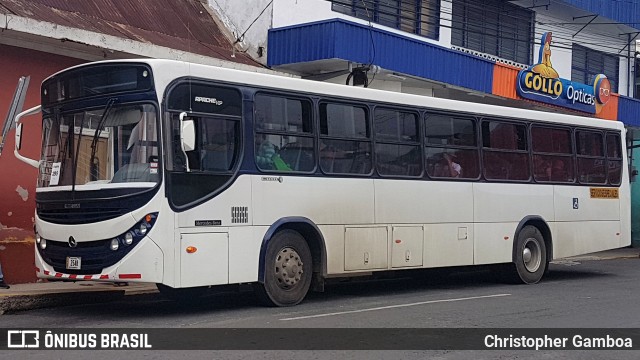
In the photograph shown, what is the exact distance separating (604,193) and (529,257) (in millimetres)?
2758

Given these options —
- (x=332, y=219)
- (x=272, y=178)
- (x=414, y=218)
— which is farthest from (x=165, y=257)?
(x=414, y=218)

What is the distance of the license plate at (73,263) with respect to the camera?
9.91 m

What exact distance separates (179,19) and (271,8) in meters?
2.18

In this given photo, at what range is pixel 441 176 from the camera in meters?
13.6

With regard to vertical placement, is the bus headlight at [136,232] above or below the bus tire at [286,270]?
above

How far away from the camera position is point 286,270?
11.1 metres

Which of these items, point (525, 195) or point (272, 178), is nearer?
point (272, 178)

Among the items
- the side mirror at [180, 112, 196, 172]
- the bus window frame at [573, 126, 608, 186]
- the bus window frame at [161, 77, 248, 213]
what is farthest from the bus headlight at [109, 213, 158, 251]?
the bus window frame at [573, 126, 608, 186]

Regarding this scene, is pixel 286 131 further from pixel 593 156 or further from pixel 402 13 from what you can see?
pixel 402 13

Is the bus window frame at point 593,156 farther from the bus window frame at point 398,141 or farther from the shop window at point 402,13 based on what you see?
the shop window at point 402,13

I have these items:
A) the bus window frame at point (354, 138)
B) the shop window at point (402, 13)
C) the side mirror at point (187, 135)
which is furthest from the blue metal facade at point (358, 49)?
the side mirror at point (187, 135)

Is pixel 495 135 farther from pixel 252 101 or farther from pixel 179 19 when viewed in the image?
pixel 179 19

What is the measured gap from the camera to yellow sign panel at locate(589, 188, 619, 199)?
16.8 m

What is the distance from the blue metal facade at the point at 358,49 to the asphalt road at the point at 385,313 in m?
5.43
